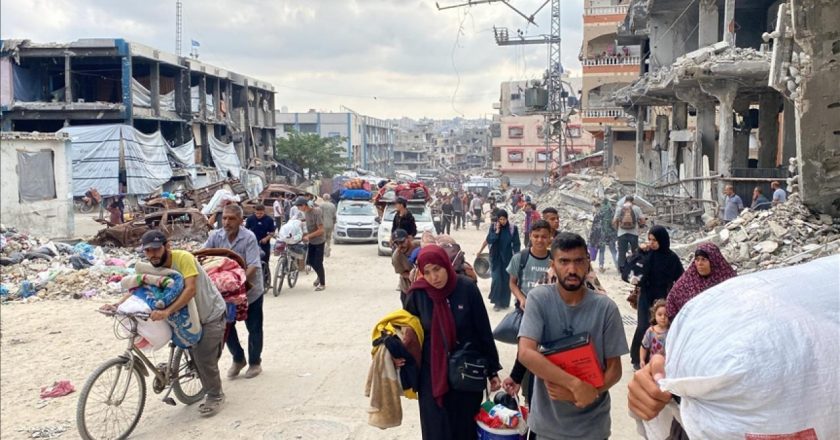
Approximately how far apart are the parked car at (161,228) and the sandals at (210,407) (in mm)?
12859

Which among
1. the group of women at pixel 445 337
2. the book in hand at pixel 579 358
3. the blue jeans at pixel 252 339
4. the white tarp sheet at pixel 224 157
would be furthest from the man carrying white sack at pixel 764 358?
the white tarp sheet at pixel 224 157

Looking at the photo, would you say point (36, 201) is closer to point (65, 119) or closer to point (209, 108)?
point (65, 119)

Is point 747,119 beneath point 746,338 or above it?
above

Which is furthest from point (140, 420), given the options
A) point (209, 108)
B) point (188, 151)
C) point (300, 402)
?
point (209, 108)

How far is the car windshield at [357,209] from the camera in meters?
22.1

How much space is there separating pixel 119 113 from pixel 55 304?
21271mm

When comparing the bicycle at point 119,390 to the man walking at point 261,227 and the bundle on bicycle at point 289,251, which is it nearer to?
the man walking at point 261,227

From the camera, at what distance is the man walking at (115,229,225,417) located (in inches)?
212

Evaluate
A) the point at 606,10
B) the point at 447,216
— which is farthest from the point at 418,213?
the point at 606,10

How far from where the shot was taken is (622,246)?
42.3 feet

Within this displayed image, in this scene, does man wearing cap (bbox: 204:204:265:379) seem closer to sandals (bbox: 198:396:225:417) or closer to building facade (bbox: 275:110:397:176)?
sandals (bbox: 198:396:225:417)

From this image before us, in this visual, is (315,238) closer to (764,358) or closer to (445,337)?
(445,337)

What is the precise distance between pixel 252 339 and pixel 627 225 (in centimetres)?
807

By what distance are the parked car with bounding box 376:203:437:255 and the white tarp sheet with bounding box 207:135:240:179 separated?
21.5 metres
